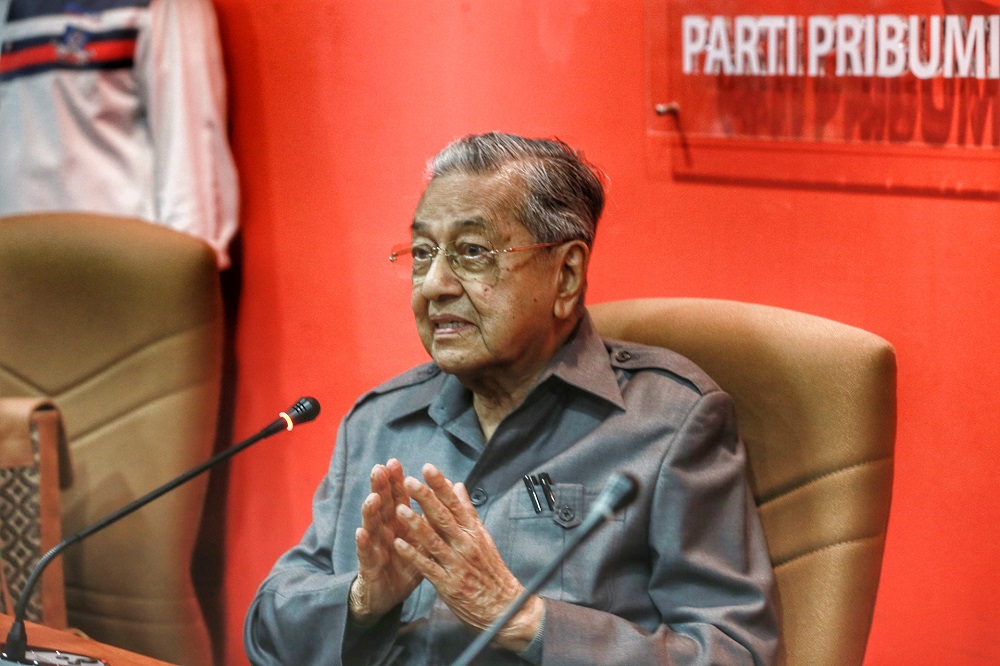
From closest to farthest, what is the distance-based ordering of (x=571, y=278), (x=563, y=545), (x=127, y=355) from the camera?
(x=563, y=545) < (x=571, y=278) < (x=127, y=355)

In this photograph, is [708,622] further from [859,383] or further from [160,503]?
[160,503]

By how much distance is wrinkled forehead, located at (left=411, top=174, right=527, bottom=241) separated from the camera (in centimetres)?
154

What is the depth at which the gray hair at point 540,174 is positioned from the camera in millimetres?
1552

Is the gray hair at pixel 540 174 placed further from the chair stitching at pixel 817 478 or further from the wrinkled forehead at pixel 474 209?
the chair stitching at pixel 817 478

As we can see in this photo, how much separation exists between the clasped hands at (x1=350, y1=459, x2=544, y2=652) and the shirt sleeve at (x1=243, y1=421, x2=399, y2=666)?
0.49 feet

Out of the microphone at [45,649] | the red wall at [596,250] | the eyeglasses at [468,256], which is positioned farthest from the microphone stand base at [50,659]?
the red wall at [596,250]

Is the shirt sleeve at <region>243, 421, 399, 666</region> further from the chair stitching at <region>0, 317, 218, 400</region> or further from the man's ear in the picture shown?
the chair stitching at <region>0, 317, 218, 400</region>

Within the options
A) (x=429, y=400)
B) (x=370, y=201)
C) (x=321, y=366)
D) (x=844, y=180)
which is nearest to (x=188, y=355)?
(x=321, y=366)

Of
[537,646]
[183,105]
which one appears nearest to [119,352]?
[183,105]

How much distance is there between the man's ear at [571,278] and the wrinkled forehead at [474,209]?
2.9 inches

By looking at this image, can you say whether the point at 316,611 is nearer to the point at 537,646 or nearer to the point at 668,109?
the point at 537,646

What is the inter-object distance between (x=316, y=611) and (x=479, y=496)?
246 mm

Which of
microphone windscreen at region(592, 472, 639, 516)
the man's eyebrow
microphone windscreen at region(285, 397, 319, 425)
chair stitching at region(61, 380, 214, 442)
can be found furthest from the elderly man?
chair stitching at region(61, 380, 214, 442)

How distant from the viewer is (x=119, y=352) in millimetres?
2357
